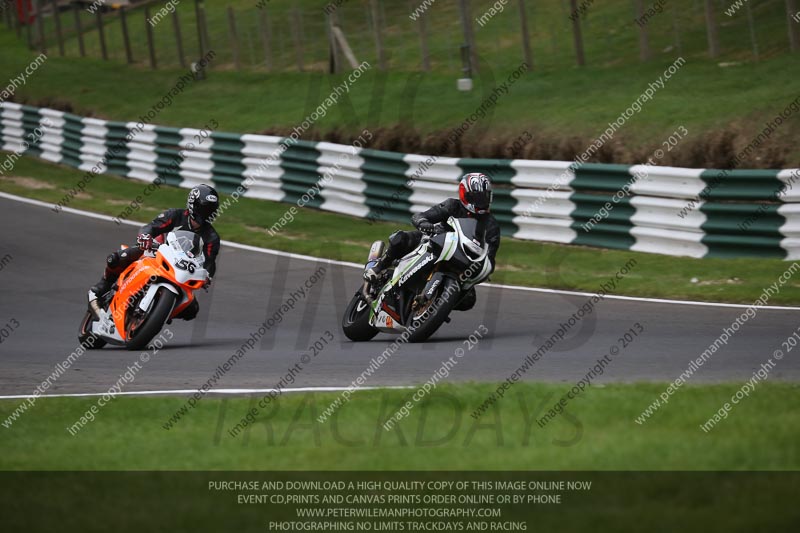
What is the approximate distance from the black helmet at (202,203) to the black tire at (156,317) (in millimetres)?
924

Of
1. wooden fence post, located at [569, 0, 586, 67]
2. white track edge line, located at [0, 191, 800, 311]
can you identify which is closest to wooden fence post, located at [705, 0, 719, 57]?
wooden fence post, located at [569, 0, 586, 67]

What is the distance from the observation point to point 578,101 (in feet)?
67.7

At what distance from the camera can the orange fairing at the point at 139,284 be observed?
1151cm

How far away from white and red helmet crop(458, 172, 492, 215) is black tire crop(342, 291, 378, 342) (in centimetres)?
145

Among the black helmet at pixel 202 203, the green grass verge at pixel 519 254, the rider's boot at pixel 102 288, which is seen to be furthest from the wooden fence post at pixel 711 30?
the rider's boot at pixel 102 288

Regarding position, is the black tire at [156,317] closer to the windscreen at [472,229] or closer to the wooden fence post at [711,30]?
the windscreen at [472,229]

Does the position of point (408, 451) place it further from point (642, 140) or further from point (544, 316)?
point (642, 140)

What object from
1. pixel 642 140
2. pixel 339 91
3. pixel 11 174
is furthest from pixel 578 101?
pixel 11 174

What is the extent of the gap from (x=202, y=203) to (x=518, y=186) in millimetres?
6858

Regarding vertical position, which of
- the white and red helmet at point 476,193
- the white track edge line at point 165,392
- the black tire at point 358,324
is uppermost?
the white and red helmet at point 476,193

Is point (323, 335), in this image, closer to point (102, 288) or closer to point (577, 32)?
point (102, 288)

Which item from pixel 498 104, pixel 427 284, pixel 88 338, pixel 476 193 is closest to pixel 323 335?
pixel 427 284

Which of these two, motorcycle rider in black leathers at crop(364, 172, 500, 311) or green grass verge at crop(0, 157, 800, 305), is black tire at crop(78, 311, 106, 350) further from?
green grass verge at crop(0, 157, 800, 305)
